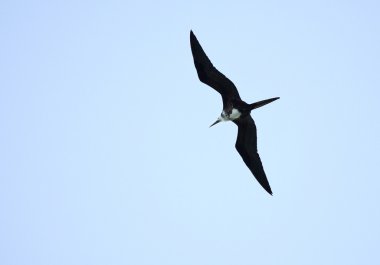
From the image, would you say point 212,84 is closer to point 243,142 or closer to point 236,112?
point 236,112

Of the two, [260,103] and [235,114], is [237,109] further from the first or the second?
[260,103]

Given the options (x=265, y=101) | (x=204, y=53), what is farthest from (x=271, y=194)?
(x=204, y=53)

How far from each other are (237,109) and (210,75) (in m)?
1.46

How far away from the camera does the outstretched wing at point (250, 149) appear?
1722cm

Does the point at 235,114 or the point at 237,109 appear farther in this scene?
the point at 235,114

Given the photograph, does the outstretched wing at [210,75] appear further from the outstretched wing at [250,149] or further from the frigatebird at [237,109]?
the outstretched wing at [250,149]

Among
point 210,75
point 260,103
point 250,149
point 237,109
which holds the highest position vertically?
point 210,75

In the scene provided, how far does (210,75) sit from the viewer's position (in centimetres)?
1612

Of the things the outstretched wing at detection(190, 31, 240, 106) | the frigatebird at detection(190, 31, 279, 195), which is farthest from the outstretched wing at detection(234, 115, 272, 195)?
the outstretched wing at detection(190, 31, 240, 106)

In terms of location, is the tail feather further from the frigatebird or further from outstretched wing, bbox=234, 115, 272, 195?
outstretched wing, bbox=234, 115, 272, 195

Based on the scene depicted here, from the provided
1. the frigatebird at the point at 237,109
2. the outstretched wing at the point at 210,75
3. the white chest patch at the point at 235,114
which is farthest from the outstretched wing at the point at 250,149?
the outstretched wing at the point at 210,75

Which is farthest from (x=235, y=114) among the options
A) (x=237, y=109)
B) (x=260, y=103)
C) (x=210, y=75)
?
(x=210, y=75)

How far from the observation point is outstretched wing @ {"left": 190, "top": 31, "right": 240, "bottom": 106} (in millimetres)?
15781

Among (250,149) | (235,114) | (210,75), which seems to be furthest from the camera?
(250,149)
